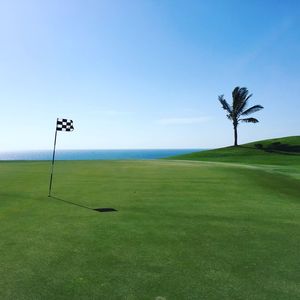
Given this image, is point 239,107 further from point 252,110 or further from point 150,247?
point 150,247

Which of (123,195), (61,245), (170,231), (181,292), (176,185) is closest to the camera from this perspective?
(181,292)

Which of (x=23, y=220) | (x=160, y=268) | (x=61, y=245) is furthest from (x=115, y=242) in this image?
(x=23, y=220)

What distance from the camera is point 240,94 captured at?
195 feet

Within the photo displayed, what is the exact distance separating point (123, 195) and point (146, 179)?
507 cm

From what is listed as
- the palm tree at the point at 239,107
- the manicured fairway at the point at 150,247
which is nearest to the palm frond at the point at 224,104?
the palm tree at the point at 239,107

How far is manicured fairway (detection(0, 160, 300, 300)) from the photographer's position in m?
4.84

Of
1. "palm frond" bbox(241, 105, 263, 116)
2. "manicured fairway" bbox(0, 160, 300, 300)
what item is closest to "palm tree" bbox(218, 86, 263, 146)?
"palm frond" bbox(241, 105, 263, 116)

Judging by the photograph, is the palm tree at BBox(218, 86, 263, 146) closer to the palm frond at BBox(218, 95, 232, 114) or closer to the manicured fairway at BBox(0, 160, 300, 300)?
the palm frond at BBox(218, 95, 232, 114)

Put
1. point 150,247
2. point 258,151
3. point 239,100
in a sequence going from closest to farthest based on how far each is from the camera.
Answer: point 150,247 < point 258,151 < point 239,100

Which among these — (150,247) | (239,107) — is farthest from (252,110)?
(150,247)

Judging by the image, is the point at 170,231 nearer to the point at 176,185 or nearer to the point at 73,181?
the point at 176,185

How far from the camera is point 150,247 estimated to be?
261 inches

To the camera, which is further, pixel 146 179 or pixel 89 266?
pixel 146 179

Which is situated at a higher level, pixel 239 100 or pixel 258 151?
pixel 239 100
